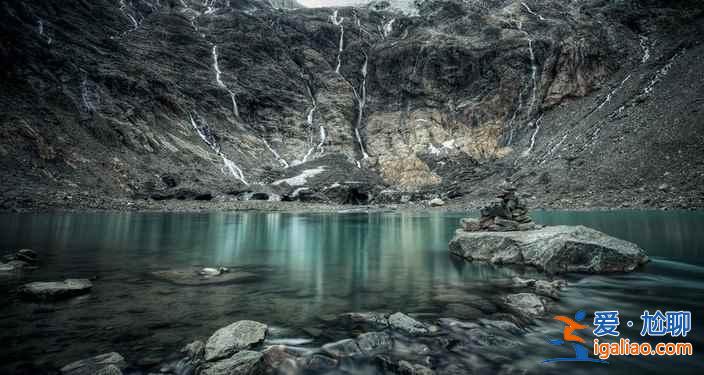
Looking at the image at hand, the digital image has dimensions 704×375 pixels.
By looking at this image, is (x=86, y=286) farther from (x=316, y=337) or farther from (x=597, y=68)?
(x=597, y=68)

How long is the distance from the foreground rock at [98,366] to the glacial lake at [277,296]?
24cm

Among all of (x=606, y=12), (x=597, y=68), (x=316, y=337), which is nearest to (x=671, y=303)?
(x=316, y=337)

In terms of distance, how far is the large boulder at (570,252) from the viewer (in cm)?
1109

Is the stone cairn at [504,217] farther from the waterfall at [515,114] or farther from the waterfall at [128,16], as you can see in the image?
the waterfall at [128,16]

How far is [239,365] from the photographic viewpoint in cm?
462

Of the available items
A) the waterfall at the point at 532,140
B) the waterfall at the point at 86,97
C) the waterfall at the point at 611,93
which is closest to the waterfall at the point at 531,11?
the waterfall at the point at 611,93

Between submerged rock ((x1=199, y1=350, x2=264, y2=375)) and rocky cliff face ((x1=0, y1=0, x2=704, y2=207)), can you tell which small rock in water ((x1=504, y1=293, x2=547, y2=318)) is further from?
rocky cliff face ((x1=0, y1=0, x2=704, y2=207))

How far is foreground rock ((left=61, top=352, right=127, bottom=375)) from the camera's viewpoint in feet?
14.1

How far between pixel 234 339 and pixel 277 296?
10.7 ft

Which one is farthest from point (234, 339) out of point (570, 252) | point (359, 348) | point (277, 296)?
point (570, 252)

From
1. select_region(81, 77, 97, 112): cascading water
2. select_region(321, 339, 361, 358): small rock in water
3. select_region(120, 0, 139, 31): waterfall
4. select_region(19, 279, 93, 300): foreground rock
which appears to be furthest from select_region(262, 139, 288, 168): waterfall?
select_region(321, 339, 361, 358): small rock in water

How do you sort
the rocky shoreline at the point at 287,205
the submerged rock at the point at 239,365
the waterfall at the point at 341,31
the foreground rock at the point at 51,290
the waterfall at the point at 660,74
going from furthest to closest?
the waterfall at the point at 341,31 < the waterfall at the point at 660,74 < the rocky shoreline at the point at 287,205 < the foreground rock at the point at 51,290 < the submerged rock at the point at 239,365

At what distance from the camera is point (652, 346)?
17.5ft

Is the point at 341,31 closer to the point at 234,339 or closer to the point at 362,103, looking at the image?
the point at 362,103
